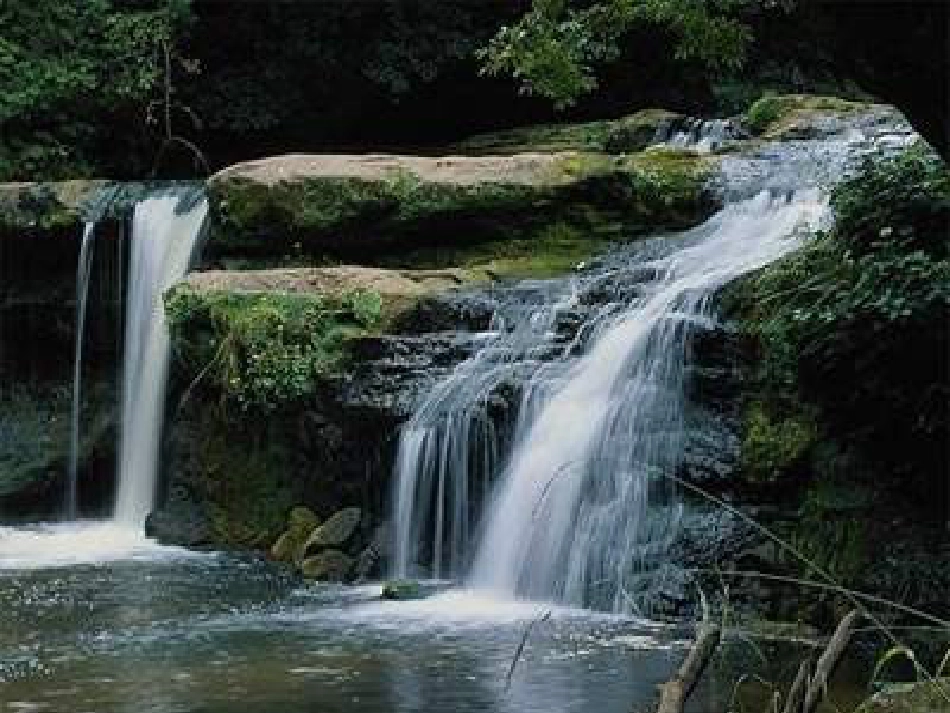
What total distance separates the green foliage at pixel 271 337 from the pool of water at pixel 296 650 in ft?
4.99

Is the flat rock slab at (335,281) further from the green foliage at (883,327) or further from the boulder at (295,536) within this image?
the green foliage at (883,327)

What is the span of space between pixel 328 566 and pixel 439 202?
12.5 feet

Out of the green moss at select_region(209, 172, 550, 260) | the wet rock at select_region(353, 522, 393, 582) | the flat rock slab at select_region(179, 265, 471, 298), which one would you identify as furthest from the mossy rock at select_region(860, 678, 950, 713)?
the green moss at select_region(209, 172, 550, 260)

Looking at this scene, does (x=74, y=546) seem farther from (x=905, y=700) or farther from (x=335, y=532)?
(x=905, y=700)

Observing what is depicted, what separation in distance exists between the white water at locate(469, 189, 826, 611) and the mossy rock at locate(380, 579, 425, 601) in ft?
1.41

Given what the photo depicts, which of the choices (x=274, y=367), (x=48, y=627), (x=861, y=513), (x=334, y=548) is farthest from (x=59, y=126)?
(x=861, y=513)

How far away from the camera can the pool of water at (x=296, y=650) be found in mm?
7070

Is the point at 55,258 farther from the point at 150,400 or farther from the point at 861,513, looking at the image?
the point at 861,513

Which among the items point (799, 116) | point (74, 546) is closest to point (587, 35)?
point (74, 546)

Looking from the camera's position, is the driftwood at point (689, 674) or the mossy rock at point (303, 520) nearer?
the driftwood at point (689, 674)

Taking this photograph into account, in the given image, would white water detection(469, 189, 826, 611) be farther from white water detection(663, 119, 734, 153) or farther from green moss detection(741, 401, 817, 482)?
white water detection(663, 119, 734, 153)

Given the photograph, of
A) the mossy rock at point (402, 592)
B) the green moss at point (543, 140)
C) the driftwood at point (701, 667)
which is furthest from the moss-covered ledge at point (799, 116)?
the driftwood at point (701, 667)

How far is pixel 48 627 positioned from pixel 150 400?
5510 mm

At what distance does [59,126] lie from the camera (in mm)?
19625
